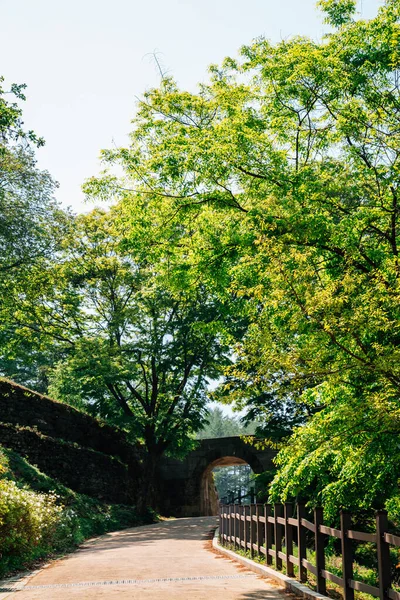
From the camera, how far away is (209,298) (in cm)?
2386

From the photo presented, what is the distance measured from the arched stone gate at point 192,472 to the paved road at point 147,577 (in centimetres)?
1683

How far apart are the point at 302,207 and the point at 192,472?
2446 cm

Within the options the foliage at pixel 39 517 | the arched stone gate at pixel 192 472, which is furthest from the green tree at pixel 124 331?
the arched stone gate at pixel 192 472

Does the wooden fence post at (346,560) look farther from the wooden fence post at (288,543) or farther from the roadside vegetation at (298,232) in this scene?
the wooden fence post at (288,543)

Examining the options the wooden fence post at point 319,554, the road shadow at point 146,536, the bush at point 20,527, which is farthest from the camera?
the road shadow at point 146,536

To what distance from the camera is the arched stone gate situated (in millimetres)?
30891

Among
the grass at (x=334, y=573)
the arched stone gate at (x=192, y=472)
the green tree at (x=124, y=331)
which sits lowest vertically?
the grass at (x=334, y=573)

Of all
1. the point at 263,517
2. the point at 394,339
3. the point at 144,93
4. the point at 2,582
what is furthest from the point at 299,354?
the point at 144,93

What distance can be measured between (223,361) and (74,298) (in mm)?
6419

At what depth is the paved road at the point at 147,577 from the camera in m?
7.27

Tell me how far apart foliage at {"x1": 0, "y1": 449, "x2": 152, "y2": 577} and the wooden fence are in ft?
12.5

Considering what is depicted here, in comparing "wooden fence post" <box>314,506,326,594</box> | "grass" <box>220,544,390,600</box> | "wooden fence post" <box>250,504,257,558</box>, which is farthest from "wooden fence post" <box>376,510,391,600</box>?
"wooden fence post" <box>250,504,257,558</box>

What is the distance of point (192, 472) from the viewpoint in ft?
102

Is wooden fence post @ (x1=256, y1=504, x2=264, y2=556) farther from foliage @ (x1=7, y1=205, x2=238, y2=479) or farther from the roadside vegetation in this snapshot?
foliage @ (x1=7, y1=205, x2=238, y2=479)
